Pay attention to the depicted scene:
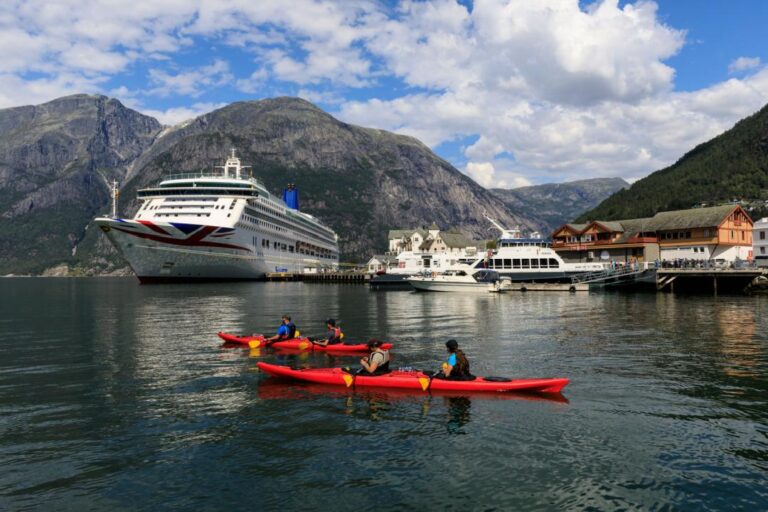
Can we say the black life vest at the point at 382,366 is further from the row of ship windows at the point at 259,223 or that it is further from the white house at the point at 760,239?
the white house at the point at 760,239

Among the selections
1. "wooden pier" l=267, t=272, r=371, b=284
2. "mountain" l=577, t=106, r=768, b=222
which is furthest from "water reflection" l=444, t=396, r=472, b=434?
"mountain" l=577, t=106, r=768, b=222

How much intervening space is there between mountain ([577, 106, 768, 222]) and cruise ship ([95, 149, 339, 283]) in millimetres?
77126

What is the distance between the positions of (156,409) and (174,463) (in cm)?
436

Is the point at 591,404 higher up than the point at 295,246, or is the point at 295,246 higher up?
the point at 295,246

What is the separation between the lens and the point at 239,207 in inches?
3839

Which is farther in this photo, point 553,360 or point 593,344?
point 593,344

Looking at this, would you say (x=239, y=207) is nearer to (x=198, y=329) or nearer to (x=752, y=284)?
(x=198, y=329)

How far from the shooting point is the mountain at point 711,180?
11819 cm

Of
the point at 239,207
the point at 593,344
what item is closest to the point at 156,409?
the point at 593,344

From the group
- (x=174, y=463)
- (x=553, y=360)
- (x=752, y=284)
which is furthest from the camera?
(x=752, y=284)

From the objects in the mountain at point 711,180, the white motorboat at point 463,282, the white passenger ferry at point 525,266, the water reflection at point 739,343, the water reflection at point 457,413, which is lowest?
the water reflection at point 739,343

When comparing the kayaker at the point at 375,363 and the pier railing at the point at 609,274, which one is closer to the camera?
the kayaker at the point at 375,363

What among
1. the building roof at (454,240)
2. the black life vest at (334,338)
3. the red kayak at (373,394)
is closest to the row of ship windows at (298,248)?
the building roof at (454,240)

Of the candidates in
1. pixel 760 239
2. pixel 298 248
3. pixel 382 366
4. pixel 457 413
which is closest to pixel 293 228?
pixel 298 248
